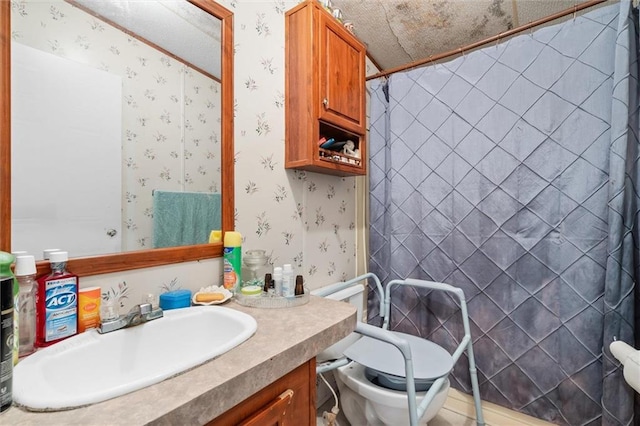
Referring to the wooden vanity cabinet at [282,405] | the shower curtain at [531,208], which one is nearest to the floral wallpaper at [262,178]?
the wooden vanity cabinet at [282,405]

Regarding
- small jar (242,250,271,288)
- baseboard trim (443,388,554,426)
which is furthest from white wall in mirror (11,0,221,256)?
baseboard trim (443,388,554,426)

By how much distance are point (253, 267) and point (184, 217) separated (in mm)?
281

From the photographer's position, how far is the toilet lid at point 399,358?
110 cm

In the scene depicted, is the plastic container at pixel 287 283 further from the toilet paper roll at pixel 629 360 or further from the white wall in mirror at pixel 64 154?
the toilet paper roll at pixel 629 360

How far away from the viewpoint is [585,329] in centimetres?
118

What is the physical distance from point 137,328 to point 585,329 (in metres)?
1.61

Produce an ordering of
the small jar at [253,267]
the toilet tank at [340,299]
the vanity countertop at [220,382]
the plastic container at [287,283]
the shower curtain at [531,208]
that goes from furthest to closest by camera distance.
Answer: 1. the toilet tank at [340,299]
2. the shower curtain at [531,208]
3. the small jar at [253,267]
4. the plastic container at [287,283]
5. the vanity countertop at [220,382]

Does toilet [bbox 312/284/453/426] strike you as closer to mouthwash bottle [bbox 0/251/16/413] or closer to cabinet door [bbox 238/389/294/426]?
cabinet door [bbox 238/389/294/426]

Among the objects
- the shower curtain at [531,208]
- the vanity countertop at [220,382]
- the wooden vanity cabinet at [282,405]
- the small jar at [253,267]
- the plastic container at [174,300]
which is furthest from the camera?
the shower curtain at [531,208]

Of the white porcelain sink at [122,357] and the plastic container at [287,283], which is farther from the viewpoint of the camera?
the plastic container at [287,283]

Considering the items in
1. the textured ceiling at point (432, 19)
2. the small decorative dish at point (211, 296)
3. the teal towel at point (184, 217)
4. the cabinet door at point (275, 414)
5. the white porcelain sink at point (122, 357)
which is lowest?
the cabinet door at point (275, 414)

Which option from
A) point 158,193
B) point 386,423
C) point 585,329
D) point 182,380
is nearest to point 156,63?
point 158,193

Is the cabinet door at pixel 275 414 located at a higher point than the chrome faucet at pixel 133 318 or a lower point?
lower

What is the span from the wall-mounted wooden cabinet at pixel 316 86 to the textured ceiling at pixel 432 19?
34cm
